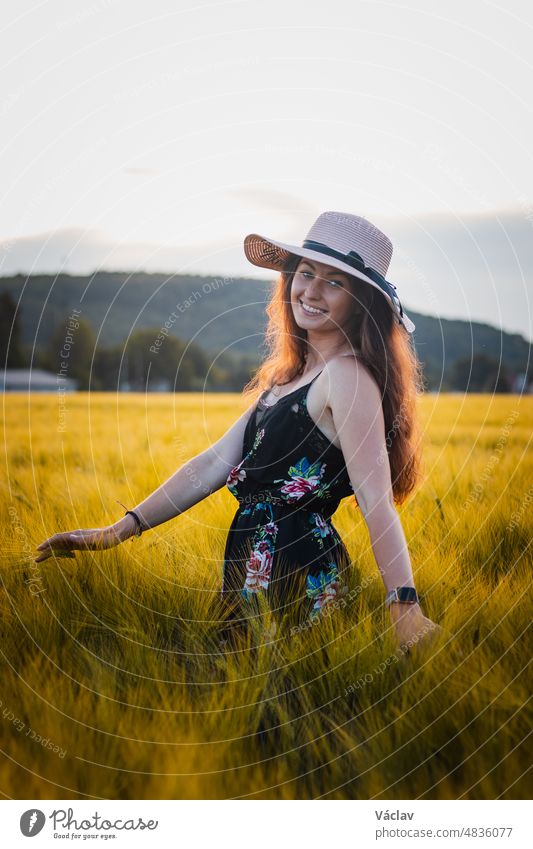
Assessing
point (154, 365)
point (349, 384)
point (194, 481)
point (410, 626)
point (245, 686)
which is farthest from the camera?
point (154, 365)

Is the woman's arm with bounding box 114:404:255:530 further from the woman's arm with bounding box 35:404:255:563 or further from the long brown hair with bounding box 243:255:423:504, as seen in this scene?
the long brown hair with bounding box 243:255:423:504

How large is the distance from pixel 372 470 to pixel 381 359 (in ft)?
1.09

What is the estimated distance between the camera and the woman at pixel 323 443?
1.83 meters

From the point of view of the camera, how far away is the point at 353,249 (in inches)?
76.7

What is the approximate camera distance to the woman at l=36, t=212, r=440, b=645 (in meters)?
1.83

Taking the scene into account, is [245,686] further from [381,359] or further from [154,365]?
[154,365]

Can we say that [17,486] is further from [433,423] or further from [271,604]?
[433,423]

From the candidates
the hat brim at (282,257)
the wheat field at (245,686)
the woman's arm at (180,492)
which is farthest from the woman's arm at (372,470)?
the woman's arm at (180,492)

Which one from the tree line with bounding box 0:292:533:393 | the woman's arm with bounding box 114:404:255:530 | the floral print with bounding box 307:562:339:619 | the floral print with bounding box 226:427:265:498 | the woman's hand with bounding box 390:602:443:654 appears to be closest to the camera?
the woman's hand with bounding box 390:602:443:654

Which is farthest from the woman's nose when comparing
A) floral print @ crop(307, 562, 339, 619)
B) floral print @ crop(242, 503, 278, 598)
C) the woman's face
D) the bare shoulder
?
floral print @ crop(307, 562, 339, 619)

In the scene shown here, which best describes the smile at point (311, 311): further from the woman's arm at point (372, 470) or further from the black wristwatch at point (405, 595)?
the black wristwatch at point (405, 595)

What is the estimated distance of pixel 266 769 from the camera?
57.2 inches

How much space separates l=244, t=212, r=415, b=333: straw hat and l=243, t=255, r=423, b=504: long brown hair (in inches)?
1.7

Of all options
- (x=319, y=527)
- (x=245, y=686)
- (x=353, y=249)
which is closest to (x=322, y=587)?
(x=319, y=527)
